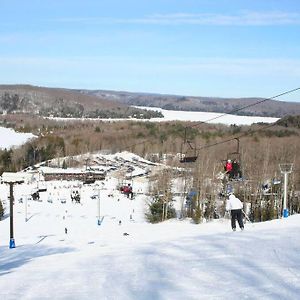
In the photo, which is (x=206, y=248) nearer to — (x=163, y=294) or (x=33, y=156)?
(x=163, y=294)

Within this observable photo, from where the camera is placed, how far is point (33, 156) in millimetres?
101875

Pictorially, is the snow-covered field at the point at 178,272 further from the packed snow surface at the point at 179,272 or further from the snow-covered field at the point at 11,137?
the snow-covered field at the point at 11,137

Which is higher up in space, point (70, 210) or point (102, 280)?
point (102, 280)

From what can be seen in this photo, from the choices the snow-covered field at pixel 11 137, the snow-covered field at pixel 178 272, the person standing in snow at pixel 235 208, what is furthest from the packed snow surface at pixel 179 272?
the snow-covered field at pixel 11 137

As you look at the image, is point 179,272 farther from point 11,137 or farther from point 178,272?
point 11,137

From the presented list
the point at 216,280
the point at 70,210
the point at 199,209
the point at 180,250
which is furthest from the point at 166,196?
the point at 216,280

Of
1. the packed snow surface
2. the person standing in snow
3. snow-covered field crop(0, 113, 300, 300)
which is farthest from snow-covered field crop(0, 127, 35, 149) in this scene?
the packed snow surface

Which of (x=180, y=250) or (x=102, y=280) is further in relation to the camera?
(x=180, y=250)

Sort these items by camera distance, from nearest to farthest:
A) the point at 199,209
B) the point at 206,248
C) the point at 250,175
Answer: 1. the point at 206,248
2. the point at 199,209
3. the point at 250,175

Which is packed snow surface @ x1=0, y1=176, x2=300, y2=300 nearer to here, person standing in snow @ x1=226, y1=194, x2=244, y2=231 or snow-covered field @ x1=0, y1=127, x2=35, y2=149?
person standing in snow @ x1=226, y1=194, x2=244, y2=231

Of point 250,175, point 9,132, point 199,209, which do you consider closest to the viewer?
point 199,209

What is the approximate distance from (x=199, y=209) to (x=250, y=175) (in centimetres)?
757

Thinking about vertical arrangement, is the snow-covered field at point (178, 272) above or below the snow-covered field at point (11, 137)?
above

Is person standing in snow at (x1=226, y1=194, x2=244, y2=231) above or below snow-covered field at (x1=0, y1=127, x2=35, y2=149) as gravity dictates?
above
